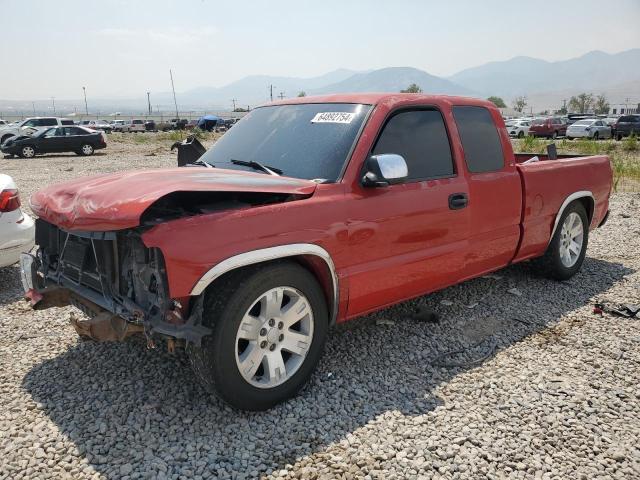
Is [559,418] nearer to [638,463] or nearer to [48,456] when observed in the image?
[638,463]

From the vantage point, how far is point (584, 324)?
4574 millimetres

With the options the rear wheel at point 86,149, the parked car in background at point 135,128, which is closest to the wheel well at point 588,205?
the rear wheel at point 86,149

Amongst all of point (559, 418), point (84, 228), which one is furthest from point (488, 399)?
point (84, 228)

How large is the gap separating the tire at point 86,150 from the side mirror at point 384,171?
23312 millimetres

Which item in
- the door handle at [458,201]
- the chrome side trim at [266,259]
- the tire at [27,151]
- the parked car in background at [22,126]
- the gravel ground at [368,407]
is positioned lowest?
the gravel ground at [368,407]

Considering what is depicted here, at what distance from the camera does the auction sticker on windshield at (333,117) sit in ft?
12.3

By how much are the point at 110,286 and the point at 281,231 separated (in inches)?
42.0

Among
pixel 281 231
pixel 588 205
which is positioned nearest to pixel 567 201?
pixel 588 205

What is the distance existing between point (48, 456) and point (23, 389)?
0.87 metres

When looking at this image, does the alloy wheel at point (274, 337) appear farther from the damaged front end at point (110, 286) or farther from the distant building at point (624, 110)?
the distant building at point (624, 110)

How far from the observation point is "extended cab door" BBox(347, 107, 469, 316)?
3.49m

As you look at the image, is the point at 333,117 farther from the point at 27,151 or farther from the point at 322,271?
the point at 27,151

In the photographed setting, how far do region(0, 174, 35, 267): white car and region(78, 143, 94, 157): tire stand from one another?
20.2 m

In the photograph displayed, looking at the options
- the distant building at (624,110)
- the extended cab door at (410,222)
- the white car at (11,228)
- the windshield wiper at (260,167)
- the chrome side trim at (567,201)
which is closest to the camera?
the extended cab door at (410,222)
